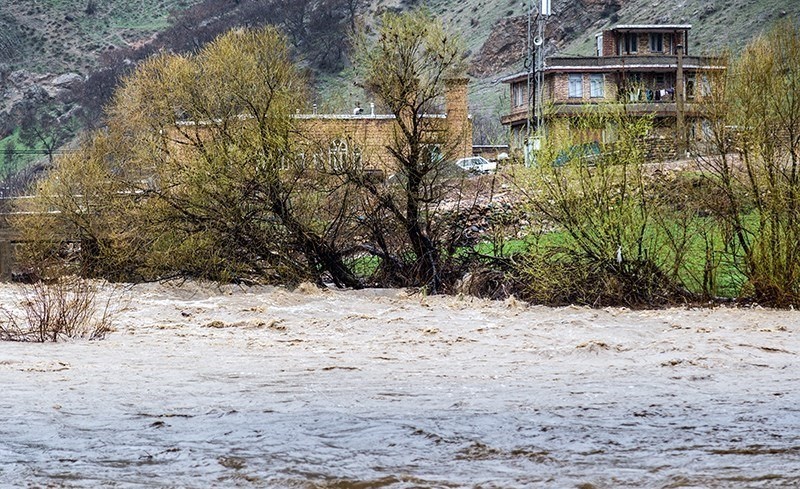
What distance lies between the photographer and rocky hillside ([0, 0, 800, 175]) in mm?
101062

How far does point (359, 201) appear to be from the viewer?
2833cm

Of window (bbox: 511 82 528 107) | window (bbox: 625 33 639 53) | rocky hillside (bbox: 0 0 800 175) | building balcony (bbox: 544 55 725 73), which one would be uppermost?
rocky hillside (bbox: 0 0 800 175)

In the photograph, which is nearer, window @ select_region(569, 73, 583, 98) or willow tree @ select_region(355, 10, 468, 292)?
willow tree @ select_region(355, 10, 468, 292)

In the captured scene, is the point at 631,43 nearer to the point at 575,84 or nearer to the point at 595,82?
the point at 595,82

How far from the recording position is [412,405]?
13.0 meters

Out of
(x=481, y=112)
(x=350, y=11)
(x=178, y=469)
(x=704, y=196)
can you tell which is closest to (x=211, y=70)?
(x=704, y=196)

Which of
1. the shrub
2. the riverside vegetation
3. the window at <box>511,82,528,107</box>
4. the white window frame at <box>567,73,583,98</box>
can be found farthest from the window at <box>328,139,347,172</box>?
the window at <box>511,82,528,107</box>

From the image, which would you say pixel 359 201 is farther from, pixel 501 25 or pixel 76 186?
pixel 501 25

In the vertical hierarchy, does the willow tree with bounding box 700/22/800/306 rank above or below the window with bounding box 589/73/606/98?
below

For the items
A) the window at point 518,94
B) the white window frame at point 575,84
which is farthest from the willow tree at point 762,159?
the window at point 518,94

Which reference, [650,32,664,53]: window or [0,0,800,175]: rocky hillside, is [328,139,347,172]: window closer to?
[650,32,664,53]: window

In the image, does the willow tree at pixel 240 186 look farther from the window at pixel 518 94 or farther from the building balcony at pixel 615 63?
the window at pixel 518 94

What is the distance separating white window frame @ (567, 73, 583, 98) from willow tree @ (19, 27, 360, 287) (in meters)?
46.0

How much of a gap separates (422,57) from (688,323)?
9.31 m
